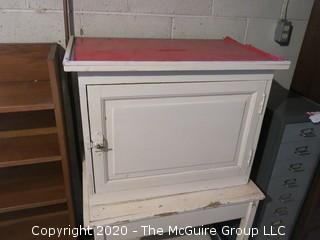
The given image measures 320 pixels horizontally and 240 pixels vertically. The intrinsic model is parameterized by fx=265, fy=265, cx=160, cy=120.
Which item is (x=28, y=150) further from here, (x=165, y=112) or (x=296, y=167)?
(x=296, y=167)

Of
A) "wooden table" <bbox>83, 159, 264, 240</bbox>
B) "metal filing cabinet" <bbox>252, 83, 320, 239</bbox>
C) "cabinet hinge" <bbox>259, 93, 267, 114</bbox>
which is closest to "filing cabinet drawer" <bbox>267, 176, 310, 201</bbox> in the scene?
"metal filing cabinet" <bbox>252, 83, 320, 239</bbox>

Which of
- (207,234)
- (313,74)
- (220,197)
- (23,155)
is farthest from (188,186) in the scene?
(313,74)

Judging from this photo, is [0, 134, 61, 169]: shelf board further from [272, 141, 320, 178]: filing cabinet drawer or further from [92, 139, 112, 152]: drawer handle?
[272, 141, 320, 178]: filing cabinet drawer

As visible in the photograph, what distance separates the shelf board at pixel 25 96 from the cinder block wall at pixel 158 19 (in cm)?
20

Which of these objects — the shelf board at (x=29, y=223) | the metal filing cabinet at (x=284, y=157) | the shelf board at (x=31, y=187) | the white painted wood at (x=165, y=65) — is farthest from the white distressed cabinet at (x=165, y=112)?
the shelf board at (x=29, y=223)

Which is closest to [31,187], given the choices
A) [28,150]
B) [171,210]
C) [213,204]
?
[28,150]

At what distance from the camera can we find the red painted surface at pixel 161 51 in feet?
2.73

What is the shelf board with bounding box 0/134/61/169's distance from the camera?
1012mm

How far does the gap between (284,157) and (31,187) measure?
1.13 metres

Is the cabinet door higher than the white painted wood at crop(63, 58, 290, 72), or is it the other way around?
the white painted wood at crop(63, 58, 290, 72)

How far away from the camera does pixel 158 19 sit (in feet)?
3.96

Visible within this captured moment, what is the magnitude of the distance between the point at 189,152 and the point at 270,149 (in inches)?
14.7

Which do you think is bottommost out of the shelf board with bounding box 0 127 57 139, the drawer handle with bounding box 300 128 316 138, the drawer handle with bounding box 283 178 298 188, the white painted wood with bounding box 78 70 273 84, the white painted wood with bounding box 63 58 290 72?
the drawer handle with bounding box 283 178 298 188

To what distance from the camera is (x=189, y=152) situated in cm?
101
